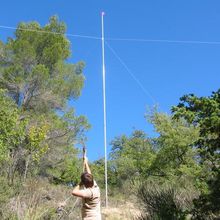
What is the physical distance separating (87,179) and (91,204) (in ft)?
1.27

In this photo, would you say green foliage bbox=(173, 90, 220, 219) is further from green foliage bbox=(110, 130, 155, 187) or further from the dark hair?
green foliage bbox=(110, 130, 155, 187)

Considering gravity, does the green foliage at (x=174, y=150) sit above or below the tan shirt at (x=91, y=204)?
above

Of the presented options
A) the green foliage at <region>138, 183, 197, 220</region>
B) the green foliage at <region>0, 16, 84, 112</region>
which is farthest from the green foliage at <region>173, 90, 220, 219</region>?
the green foliage at <region>0, 16, 84, 112</region>

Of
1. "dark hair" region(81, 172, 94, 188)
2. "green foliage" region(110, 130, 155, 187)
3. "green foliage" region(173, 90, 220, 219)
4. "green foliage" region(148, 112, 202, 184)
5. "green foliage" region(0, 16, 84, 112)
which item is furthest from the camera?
"green foliage" region(110, 130, 155, 187)

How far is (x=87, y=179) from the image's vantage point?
6.09 m

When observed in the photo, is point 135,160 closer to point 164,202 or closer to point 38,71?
point 38,71

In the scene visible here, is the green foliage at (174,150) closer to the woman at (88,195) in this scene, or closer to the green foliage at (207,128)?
the green foliage at (207,128)

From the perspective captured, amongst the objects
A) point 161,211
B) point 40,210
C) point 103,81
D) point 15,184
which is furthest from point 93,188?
point 103,81

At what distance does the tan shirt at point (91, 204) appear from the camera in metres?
6.14

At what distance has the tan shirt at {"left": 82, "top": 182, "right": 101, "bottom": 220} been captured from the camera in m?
6.14

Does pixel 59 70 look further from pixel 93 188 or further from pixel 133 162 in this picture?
pixel 93 188

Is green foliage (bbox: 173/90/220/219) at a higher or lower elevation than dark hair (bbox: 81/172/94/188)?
higher

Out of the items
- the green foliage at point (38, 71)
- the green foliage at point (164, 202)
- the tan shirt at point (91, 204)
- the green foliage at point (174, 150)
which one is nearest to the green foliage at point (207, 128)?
the green foliage at point (164, 202)

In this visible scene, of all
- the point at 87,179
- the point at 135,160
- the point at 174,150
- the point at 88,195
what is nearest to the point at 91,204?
the point at 88,195
